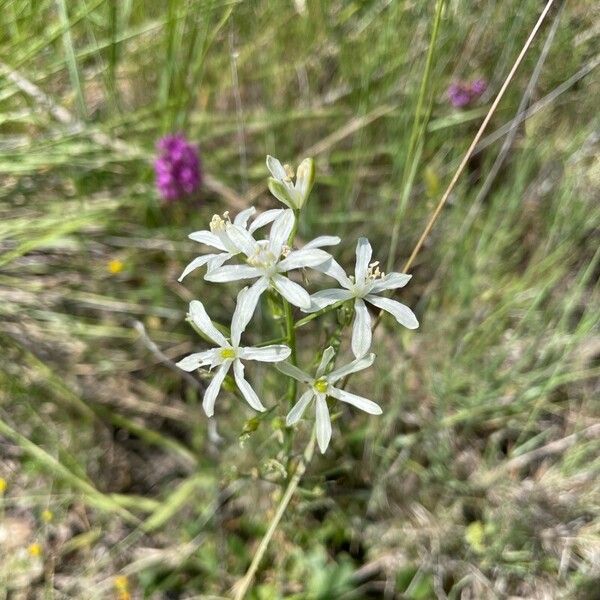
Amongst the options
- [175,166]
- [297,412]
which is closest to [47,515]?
[175,166]

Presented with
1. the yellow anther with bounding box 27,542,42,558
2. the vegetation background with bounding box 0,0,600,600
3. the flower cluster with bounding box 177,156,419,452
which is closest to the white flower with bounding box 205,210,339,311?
the flower cluster with bounding box 177,156,419,452

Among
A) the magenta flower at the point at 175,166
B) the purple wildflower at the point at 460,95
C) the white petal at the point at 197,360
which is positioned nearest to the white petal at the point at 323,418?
the white petal at the point at 197,360

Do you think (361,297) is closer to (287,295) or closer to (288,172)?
(287,295)

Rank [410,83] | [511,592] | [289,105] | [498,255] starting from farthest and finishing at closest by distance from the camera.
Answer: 1. [289,105]
2. [498,255]
3. [410,83]
4. [511,592]

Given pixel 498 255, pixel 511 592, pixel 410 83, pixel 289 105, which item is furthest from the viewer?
pixel 289 105

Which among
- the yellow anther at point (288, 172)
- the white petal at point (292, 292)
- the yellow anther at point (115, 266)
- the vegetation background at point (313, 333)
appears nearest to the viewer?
the white petal at point (292, 292)

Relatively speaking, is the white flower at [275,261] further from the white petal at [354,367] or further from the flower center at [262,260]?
the white petal at [354,367]

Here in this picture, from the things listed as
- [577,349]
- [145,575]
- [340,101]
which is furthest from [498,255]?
[145,575]

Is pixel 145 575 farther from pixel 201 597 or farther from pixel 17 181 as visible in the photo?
pixel 17 181
